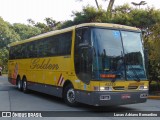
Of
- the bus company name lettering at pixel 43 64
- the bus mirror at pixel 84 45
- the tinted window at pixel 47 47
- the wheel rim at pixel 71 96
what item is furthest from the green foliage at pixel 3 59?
the bus mirror at pixel 84 45

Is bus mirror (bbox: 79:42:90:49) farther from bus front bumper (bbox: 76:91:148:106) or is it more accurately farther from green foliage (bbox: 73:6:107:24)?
green foliage (bbox: 73:6:107:24)

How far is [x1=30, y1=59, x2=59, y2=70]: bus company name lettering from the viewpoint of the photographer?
48.2 feet

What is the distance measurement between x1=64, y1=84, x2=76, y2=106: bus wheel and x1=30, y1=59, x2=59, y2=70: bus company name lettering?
1.34 meters

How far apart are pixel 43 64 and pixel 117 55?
5.41 metres

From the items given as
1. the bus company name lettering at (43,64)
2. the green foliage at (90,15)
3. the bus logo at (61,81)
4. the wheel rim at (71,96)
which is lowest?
the wheel rim at (71,96)

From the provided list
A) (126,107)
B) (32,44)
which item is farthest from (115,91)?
(32,44)

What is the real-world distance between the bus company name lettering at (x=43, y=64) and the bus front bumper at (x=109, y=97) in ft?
9.74

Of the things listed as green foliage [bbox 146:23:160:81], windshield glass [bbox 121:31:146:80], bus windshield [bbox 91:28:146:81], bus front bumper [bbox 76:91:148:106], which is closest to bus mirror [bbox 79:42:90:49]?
bus windshield [bbox 91:28:146:81]

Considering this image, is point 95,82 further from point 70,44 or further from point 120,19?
point 120,19

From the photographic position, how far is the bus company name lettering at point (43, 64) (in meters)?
14.7

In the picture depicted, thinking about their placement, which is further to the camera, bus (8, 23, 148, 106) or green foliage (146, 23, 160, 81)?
green foliage (146, 23, 160, 81)

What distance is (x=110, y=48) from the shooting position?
38.0ft

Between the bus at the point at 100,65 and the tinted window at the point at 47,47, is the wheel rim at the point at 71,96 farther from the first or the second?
the tinted window at the point at 47,47

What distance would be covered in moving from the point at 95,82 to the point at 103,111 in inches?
56.4
